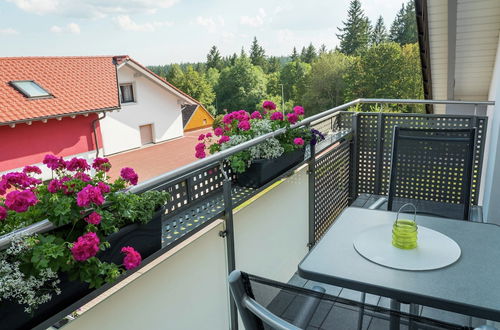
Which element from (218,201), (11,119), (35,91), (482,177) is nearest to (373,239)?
(218,201)

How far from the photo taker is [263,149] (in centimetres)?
200

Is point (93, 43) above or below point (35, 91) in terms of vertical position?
above

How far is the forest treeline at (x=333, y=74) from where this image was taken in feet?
107

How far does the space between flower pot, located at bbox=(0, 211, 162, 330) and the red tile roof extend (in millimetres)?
11646

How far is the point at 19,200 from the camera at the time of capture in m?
0.94

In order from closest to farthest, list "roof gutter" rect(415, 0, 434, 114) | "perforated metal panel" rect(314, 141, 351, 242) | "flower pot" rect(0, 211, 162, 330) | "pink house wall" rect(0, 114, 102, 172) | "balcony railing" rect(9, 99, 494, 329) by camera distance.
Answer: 1. "flower pot" rect(0, 211, 162, 330)
2. "balcony railing" rect(9, 99, 494, 329)
3. "perforated metal panel" rect(314, 141, 351, 242)
4. "roof gutter" rect(415, 0, 434, 114)
5. "pink house wall" rect(0, 114, 102, 172)

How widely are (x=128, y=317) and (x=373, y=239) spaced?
903 mm

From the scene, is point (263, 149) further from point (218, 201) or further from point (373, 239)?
point (373, 239)

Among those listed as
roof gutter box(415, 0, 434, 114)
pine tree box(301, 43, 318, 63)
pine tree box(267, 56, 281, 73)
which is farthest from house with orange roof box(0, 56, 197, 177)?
pine tree box(301, 43, 318, 63)

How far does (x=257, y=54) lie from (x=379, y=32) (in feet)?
60.0

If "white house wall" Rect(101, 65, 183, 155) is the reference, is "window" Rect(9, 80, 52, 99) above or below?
above

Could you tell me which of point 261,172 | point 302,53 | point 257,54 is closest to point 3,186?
point 261,172

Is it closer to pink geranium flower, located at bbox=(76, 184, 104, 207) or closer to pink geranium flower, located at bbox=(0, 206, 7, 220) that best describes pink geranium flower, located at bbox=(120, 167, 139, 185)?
pink geranium flower, located at bbox=(76, 184, 104, 207)

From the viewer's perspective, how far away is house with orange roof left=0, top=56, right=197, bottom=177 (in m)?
11.4
